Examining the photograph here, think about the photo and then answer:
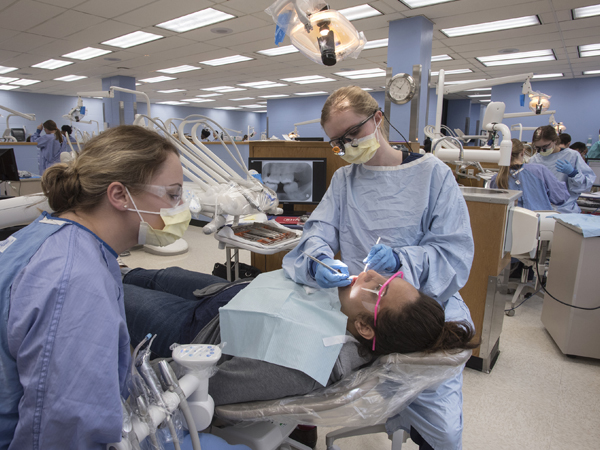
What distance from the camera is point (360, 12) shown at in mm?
4547

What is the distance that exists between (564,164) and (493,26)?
8.12 feet

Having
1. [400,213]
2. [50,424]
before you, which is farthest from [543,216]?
[50,424]

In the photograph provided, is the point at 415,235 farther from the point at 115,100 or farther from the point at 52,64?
the point at 115,100

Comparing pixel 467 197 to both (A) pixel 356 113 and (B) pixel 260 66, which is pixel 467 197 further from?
(B) pixel 260 66

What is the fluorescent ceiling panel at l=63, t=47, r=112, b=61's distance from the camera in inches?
254

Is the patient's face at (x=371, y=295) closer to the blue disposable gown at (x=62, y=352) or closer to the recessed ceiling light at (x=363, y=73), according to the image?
the blue disposable gown at (x=62, y=352)

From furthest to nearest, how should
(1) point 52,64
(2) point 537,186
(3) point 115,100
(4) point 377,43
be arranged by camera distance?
(3) point 115,100, (1) point 52,64, (4) point 377,43, (2) point 537,186

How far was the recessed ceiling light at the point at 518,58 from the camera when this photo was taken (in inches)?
251

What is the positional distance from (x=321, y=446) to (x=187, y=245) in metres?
3.22

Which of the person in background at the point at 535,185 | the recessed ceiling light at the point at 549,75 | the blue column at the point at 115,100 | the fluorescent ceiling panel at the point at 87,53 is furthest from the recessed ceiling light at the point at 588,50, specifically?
the blue column at the point at 115,100

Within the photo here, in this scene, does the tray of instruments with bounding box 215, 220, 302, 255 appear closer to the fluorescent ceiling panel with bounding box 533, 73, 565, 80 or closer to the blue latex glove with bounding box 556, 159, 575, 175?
the blue latex glove with bounding box 556, 159, 575, 175

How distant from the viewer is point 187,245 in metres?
4.41

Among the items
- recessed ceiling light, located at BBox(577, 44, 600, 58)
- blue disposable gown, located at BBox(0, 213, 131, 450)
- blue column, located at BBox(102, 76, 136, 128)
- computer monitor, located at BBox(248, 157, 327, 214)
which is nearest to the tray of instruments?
computer monitor, located at BBox(248, 157, 327, 214)

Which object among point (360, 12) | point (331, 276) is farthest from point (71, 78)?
point (331, 276)
